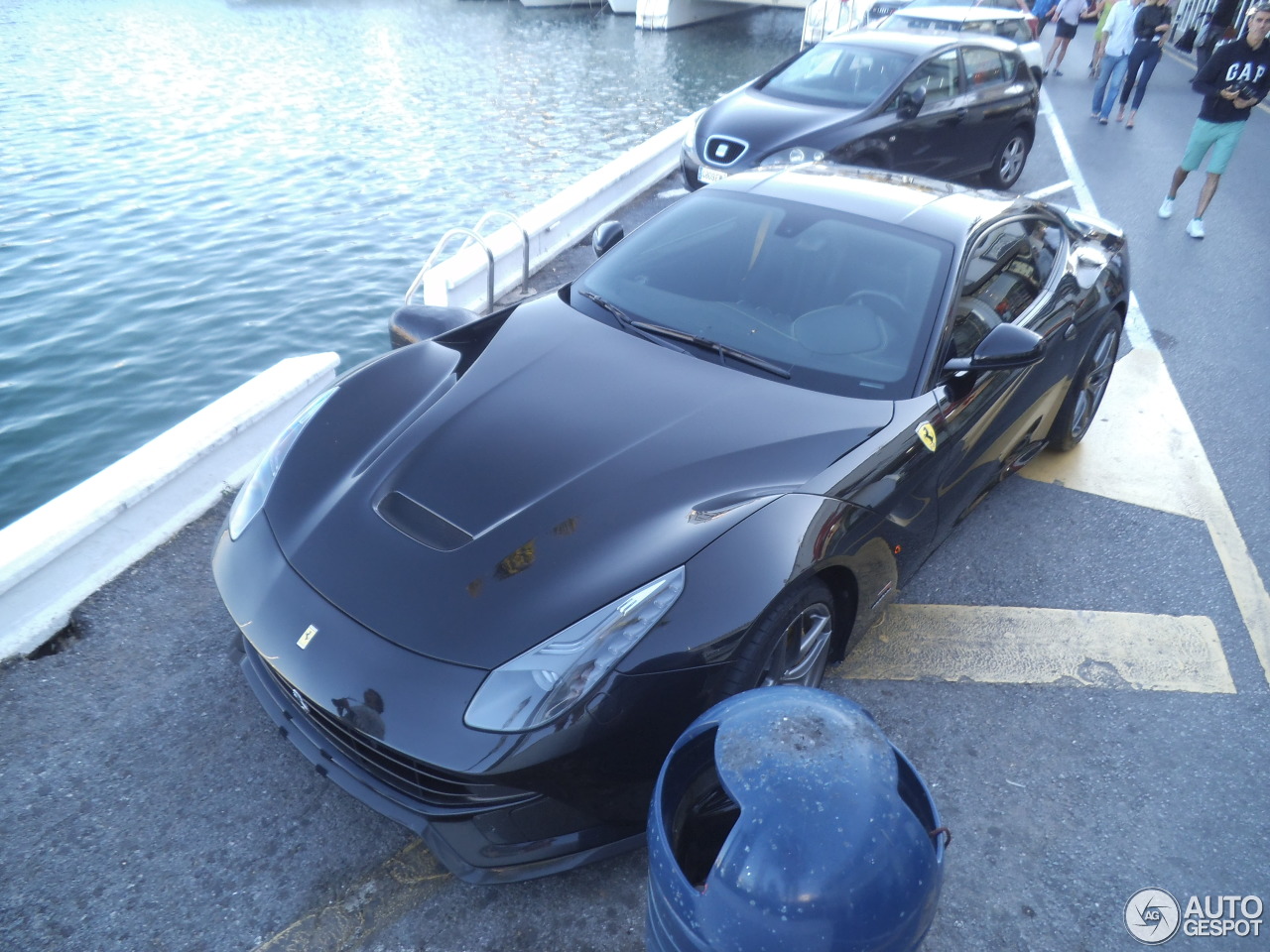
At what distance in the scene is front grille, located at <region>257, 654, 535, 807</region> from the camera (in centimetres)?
226

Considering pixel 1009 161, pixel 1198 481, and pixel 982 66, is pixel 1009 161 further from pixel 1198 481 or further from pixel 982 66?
pixel 1198 481

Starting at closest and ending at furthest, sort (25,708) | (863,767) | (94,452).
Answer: (863,767) < (25,708) < (94,452)

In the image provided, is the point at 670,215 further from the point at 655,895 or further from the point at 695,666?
the point at 655,895

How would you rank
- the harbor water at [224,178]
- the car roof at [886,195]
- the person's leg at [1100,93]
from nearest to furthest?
1. the car roof at [886,195]
2. the harbor water at [224,178]
3. the person's leg at [1100,93]

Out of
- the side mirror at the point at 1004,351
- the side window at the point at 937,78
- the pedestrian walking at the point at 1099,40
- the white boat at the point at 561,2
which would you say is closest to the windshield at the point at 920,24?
the pedestrian walking at the point at 1099,40

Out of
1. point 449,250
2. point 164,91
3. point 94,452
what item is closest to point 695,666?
point 94,452

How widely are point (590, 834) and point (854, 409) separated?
1552mm

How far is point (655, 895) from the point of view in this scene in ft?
5.99

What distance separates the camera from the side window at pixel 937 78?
827cm

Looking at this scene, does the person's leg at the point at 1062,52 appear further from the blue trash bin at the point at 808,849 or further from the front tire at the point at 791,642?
the blue trash bin at the point at 808,849

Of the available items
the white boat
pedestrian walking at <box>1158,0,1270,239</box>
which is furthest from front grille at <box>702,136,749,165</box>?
the white boat

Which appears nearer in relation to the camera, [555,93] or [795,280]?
[795,280]

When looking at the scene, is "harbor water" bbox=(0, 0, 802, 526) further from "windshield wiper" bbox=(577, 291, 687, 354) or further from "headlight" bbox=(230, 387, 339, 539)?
"windshield wiper" bbox=(577, 291, 687, 354)

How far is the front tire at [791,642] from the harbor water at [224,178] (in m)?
5.52
